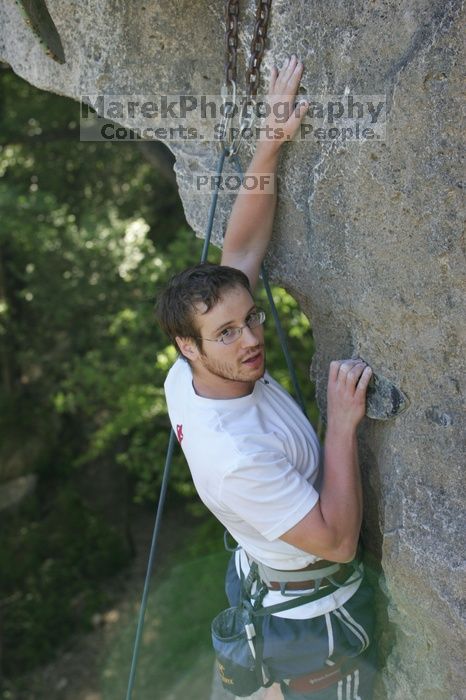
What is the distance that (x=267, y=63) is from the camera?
2.37 m

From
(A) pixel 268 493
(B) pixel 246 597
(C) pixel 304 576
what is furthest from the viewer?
(B) pixel 246 597

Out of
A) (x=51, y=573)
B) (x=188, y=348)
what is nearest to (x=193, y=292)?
(x=188, y=348)

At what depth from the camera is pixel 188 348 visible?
2.17m

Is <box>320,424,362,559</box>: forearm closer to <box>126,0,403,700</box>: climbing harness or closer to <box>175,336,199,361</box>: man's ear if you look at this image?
<box>126,0,403,700</box>: climbing harness

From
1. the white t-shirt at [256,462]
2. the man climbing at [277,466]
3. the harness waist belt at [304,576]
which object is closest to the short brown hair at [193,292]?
the man climbing at [277,466]

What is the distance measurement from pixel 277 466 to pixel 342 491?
175 mm

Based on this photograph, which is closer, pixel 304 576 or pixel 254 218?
pixel 304 576

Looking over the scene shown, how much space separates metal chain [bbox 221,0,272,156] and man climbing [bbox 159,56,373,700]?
0.08 m

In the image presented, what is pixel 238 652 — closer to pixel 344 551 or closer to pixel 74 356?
pixel 344 551

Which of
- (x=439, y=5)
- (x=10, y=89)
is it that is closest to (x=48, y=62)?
(x=439, y=5)

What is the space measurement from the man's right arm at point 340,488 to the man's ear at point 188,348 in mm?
373

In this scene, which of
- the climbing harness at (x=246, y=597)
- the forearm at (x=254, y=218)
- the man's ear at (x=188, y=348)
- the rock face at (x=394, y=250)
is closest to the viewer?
the rock face at (x=394, y=250)

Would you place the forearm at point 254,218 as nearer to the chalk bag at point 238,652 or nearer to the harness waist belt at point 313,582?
the harness waist belt at point 313,582

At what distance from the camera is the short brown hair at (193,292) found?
6.94 ft
